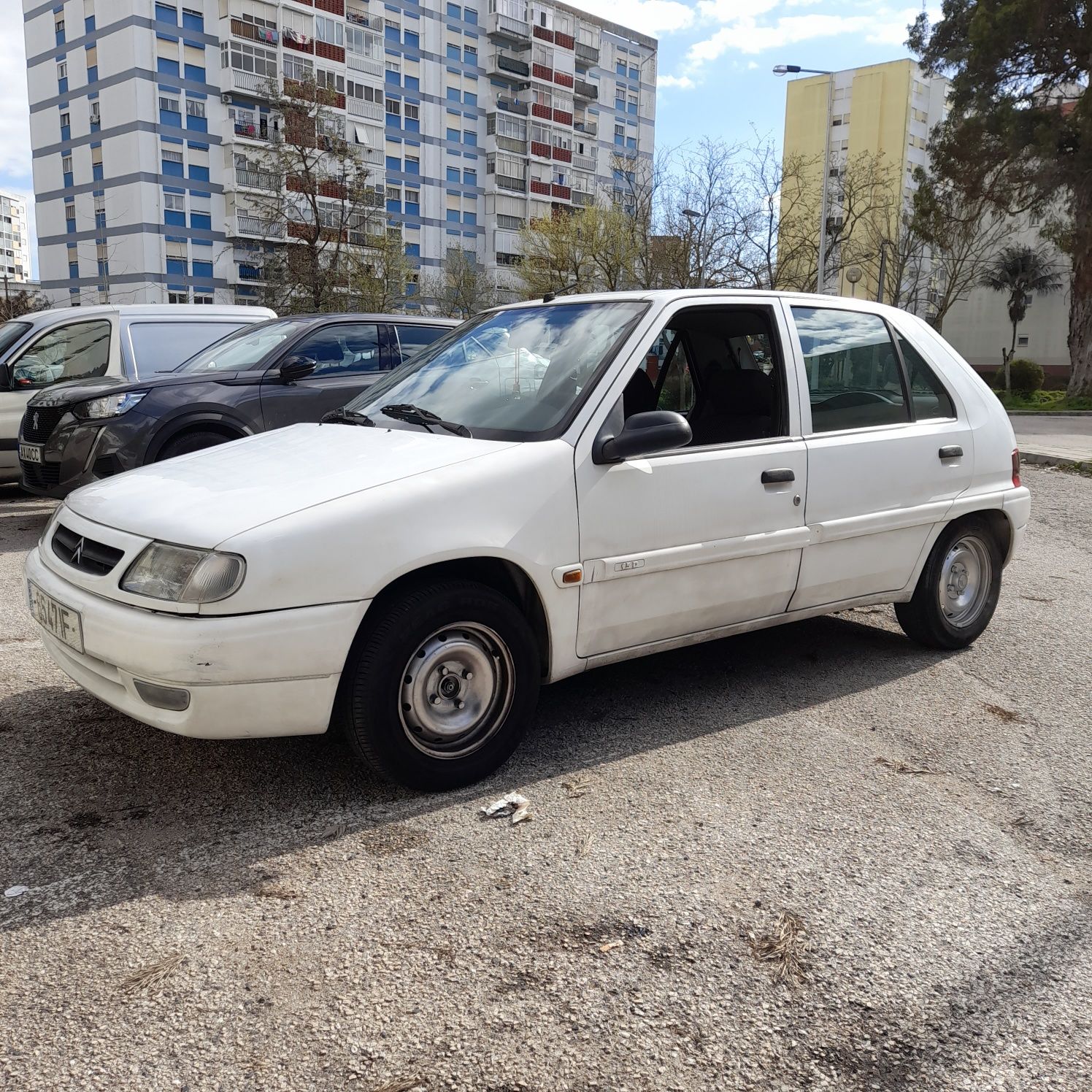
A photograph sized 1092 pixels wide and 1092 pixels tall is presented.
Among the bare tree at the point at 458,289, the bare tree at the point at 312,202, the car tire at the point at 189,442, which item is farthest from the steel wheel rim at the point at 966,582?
the bare tree at the point at 458,289

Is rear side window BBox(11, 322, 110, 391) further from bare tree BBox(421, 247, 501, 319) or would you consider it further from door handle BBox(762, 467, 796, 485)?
bare tree BBox(421, 247, 501, 319)

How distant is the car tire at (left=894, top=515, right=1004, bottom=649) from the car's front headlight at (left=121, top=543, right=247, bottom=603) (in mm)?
3426

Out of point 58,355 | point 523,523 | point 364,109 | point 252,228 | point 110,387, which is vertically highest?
point 364,109

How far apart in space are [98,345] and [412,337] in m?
3.04

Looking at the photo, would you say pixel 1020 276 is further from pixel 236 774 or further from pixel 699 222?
pixel 236 774

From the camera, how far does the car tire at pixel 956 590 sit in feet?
16.3

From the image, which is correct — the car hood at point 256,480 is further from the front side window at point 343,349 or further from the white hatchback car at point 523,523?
the front side window at point 343,349

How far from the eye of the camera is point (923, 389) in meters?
4.86

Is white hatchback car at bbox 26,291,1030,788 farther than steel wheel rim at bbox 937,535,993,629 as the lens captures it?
No

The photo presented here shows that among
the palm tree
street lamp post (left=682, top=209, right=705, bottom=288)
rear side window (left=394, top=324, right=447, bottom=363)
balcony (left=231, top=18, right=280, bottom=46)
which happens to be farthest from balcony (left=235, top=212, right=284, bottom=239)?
rear side window (left=394, top=324, right=447, bottom=363)

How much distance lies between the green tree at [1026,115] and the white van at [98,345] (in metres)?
30.4

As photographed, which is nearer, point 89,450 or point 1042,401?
point 89,450

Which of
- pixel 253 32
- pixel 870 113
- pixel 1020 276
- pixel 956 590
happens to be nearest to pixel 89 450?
pixel 956 590

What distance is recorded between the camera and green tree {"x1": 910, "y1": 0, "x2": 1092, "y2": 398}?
3120 centimetres
